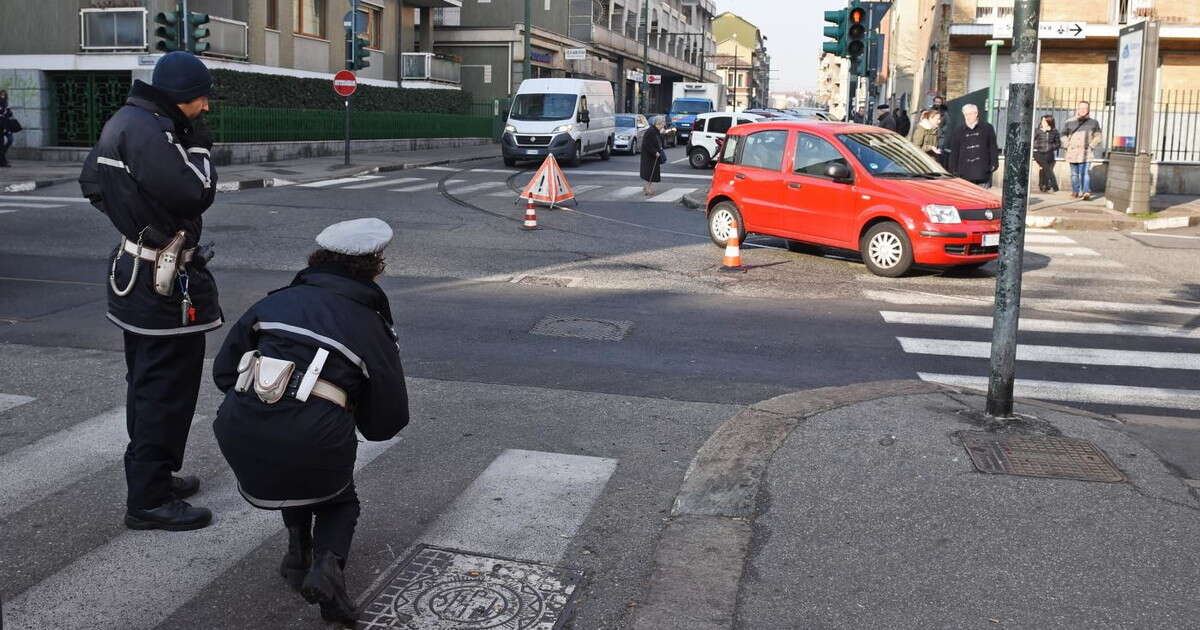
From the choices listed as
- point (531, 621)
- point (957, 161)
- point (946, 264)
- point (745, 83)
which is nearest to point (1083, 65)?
point (957, 161)

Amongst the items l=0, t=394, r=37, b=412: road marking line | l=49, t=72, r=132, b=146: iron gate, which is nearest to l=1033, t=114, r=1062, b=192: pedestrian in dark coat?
l=0, t=394, r=37, b=412: road marking line

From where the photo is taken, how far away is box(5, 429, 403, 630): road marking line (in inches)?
152

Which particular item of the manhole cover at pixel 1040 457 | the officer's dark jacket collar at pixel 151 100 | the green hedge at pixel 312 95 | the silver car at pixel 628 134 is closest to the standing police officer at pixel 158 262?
the officer's dark jacket collar at pixel 151 100

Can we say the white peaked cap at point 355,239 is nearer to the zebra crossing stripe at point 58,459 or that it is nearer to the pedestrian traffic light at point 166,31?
the zebra crossing stripe at point 58,459

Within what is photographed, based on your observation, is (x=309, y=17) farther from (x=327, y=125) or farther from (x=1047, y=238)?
(x=1047, y=238)

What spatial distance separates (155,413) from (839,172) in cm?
960

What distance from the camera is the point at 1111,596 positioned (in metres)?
3.98

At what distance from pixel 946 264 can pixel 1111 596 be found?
8546mm

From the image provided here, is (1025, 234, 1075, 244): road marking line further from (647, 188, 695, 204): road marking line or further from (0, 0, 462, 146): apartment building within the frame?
(0, 0, 462, 146): apartment building

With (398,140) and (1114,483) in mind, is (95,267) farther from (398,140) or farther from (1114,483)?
(398,140)

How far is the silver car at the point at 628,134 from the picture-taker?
41.2 m

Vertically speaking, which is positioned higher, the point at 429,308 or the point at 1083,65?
the point at 1083,65

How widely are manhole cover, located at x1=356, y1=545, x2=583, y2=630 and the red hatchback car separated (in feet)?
29.0

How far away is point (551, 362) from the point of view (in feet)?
26.4
